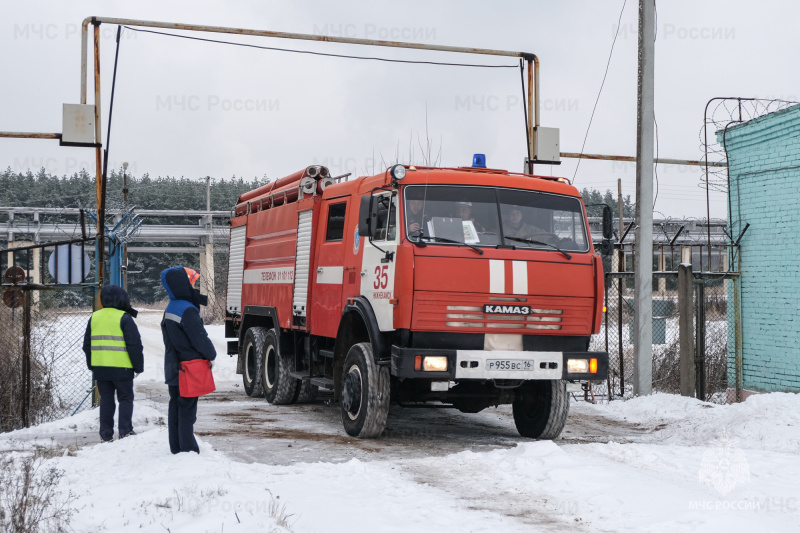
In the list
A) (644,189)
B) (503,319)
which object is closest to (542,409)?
(503,319)

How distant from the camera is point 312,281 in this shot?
11891mm

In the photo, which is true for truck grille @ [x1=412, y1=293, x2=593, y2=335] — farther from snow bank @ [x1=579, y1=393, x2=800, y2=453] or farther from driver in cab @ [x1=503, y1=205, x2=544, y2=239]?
snow bank @ [x1=579, y1=393, x2=800, y2=453]

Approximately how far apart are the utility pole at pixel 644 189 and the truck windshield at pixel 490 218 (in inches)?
154

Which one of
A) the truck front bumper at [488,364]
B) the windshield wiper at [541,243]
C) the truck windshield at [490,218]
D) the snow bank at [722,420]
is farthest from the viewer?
the snow bank at [722,420]

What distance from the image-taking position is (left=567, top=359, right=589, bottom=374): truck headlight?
9.42 meters

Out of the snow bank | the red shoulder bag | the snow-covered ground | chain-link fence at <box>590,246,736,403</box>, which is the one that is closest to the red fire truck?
the snow-covered ground

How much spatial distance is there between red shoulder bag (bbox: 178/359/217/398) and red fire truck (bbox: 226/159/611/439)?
201cm

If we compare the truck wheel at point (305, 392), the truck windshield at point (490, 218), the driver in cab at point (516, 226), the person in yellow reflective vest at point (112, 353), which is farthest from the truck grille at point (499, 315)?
the truck wheel at point (305, 392)

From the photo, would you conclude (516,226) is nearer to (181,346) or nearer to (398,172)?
(398,172)

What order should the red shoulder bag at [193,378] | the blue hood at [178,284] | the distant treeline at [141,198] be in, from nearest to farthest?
the red shoulder bag at [193,378], the blue hood at [178,284], the distant treeline at [141,198]

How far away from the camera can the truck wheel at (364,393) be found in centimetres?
956

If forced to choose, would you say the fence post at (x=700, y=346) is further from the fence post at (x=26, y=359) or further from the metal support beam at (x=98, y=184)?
the fence post at (x=26, y=359)

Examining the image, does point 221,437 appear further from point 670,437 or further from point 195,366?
point 670,437

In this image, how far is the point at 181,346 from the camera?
311 inches
